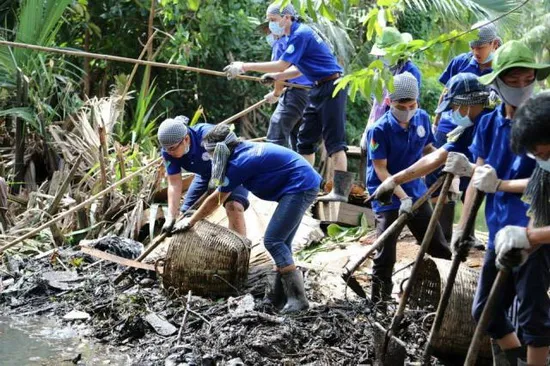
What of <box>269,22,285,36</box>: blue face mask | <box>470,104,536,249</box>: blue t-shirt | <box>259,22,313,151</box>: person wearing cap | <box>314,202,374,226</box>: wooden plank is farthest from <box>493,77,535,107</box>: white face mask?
<box>314,202,374,226</box>: wooden plank

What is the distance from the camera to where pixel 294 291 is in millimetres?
6469

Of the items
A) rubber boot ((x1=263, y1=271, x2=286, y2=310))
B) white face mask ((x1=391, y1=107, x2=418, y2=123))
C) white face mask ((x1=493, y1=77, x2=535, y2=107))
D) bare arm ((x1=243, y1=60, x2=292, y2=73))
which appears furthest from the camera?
bare arm ((x1=243, y1=60, x2=292, y2=73))

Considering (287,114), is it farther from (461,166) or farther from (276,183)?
(461,166)

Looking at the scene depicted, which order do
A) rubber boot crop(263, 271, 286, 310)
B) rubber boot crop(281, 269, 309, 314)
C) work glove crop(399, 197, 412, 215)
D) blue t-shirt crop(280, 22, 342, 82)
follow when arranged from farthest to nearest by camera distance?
blue t-shirt crop(280, 22, 342, 82)
rubber boot crop(263, 271, 286, 310)
rubber boot crop(281, 269, 309, 314)
work glove crop(399, 197, 412, 215)

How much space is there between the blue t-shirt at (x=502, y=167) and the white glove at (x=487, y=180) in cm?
13

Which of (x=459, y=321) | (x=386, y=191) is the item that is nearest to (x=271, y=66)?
(x=386, y=191)

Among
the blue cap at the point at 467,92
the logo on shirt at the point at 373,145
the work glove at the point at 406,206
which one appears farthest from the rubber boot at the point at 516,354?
the logo on shirt at the point at 373,145

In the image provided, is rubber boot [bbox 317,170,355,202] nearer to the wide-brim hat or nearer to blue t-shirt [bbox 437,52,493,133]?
blue t-shirt [bbox 437,52,493,133]

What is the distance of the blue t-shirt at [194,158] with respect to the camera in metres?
7.10

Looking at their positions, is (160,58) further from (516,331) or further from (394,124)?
(516,331)

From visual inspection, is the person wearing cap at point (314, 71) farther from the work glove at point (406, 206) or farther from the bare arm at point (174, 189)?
the work glove at point (406, 206)

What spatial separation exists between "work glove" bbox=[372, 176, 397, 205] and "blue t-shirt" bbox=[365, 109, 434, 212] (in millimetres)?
393

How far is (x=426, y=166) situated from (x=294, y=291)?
5.60 ft

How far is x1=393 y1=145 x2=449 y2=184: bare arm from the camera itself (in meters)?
5.16
